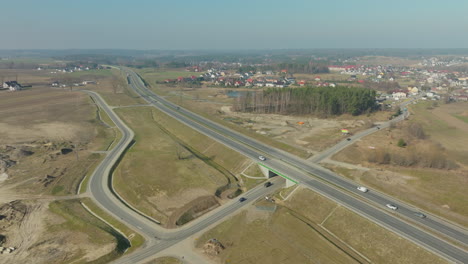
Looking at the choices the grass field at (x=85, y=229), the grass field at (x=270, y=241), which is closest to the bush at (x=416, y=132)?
the grass field at (x=270, y=241)

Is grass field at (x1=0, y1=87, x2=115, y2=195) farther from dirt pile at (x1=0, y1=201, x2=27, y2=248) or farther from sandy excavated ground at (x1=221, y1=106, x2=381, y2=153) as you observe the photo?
sandy excavated ground at (x1=221, y1=106, x2=381, y2=153)

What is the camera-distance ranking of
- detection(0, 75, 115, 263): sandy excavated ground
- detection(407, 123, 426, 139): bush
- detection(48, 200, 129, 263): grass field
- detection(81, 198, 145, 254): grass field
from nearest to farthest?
detection(48, 200, 129, 263): grass field → detection(0, 75, 115, 263): sandy excavated ground → detection(81, 198, 145, 254): grass field → detection(407, 123, 426, 139): bush

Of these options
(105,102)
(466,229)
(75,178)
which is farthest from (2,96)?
(466,229)

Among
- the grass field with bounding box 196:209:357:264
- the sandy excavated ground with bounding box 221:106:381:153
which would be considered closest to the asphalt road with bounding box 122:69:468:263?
the sandy excavated ground with bounding box 221:106:381:153

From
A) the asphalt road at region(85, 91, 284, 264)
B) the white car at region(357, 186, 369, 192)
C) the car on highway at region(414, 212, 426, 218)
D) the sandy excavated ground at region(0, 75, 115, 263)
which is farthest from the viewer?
the white car at region(357, 186, 369, 192)

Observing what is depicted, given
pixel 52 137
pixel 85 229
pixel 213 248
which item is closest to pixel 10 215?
pixel 85 229

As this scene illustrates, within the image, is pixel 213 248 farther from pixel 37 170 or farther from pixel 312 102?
pixel 312 102
